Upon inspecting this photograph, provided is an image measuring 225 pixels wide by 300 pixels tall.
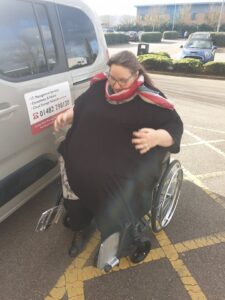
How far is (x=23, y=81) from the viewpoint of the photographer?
2.22 m

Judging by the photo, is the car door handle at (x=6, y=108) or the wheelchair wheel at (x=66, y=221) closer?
the car door handle at (x=6, y=108)

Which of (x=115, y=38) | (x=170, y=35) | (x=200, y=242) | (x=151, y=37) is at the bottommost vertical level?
(x=170, y=35)

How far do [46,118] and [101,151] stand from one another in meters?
0.68

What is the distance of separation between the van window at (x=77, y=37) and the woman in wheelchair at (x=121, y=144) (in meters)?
0.82

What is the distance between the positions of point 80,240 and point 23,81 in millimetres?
1369

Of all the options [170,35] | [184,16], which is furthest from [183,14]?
[170,35]

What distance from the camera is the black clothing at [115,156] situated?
6.66 ft

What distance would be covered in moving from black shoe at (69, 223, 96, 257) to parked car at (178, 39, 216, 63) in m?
13.8

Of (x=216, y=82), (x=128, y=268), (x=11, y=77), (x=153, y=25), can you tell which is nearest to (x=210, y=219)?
(x=128, y=268)

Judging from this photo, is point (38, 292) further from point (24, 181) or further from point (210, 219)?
point (210, 219)

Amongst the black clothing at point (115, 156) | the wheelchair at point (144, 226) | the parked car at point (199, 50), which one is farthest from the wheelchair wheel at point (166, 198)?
the parked car at point (199, 50)

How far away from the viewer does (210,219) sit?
2.97 meters

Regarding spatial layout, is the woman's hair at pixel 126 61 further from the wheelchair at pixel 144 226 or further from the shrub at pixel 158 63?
the shrub at pixel 158 63

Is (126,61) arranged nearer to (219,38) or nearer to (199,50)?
(199,50)
